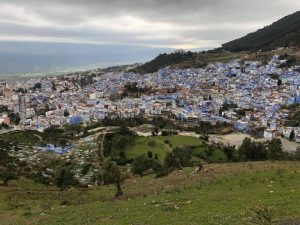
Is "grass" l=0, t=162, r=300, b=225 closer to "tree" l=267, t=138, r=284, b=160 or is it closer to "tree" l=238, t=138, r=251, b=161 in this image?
"tree" l=267, t=138, r=284, b=160

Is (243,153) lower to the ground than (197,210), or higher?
lower

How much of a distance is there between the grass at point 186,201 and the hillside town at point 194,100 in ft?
212

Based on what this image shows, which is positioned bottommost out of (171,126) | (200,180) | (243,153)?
(171,126)

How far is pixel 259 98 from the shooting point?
419ft

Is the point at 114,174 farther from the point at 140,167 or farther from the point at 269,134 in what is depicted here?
the point at 269,134

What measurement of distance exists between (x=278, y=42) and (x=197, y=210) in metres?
196

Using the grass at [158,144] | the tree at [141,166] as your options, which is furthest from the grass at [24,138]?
the tree at [141,166]

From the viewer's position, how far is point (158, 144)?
72312 mm

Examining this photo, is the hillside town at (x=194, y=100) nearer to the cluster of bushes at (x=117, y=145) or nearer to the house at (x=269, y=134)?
the house at (x=269, y=134)

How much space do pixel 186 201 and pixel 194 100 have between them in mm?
116780

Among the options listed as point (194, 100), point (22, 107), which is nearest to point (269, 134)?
point (194, 100)

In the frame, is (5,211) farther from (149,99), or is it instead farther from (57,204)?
(149,99)

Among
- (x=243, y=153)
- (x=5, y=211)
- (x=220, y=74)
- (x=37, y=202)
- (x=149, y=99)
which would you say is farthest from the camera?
(x=220, y=74)

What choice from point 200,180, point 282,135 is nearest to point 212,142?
point 282,135
